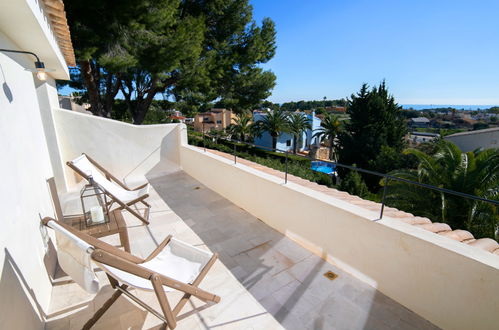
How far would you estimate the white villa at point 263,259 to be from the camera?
1.84 m

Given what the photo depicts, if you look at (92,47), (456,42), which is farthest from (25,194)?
(456,42)

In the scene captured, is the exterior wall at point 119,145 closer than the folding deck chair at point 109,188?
No

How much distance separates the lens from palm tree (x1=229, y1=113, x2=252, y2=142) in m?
25.0

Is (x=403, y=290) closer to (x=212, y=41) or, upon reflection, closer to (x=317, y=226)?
(x=317, y=226)

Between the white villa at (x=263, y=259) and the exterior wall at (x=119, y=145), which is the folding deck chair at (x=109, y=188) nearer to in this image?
the white villa at (x=263, y=259)

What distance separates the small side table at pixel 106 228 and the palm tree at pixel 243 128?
882 inches

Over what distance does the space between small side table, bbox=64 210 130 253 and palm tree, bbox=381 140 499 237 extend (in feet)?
21.8

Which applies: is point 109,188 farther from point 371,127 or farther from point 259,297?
point 371,127

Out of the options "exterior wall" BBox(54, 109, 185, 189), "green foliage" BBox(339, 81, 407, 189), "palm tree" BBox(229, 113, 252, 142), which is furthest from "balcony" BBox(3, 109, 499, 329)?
"palm tree" BBox(229, 113, 252, 142)

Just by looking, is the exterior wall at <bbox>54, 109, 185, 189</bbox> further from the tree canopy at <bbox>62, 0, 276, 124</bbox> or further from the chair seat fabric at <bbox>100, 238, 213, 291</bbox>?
the chair seat fabric at <bbox>100, 238, 213, 291</bbox>

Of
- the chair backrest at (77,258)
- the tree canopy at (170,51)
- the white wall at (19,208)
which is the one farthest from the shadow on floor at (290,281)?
the tree canopy at (170,51)

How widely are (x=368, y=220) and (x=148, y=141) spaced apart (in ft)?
18.5

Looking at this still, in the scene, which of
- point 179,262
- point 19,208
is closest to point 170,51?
point 19,208

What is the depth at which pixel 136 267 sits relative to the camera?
5.15ft
